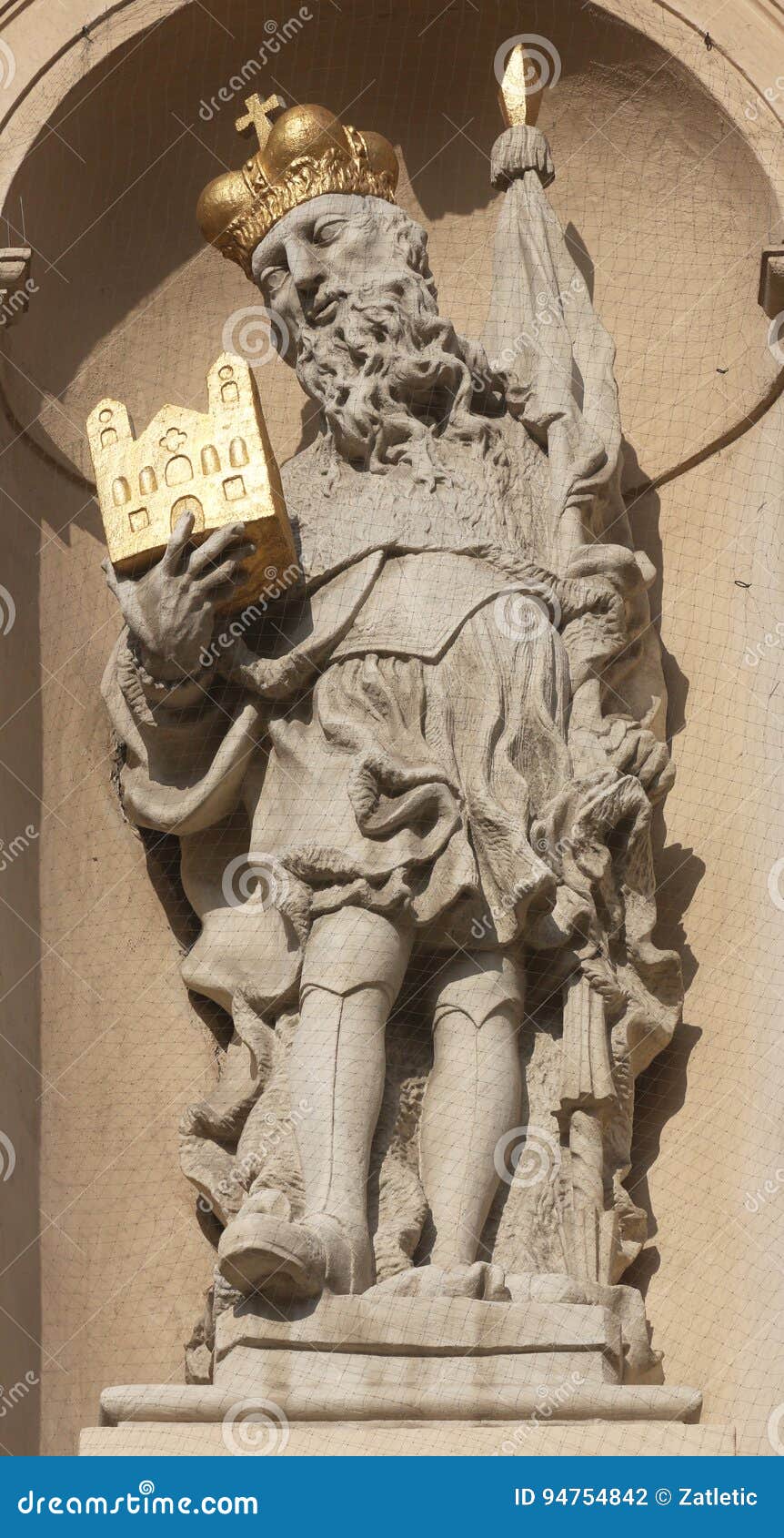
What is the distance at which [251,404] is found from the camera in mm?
5164

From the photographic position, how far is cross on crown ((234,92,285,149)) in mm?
5844

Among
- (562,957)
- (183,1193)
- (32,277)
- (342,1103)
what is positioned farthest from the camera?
(32,277)

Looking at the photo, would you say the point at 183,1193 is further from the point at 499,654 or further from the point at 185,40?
the point at 185,40

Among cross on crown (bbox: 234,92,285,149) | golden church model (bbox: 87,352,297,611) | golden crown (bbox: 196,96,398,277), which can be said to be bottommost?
golden church model (bbox: 87,352,297,611)

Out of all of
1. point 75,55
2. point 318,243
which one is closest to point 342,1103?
point 318,243

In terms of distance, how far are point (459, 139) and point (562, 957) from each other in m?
1.93

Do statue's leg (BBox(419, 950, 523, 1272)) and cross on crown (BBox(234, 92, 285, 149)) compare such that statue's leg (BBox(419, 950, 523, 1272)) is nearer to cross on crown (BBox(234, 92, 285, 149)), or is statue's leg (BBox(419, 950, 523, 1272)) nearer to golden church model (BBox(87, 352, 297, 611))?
golden church model (BBox(87, 352, 297, 611))

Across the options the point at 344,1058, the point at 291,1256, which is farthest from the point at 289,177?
the point at 291,1256

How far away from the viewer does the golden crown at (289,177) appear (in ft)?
18.5

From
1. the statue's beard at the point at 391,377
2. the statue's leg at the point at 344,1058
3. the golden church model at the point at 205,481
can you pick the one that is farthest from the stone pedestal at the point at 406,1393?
the statue's beard at the point at 391,377

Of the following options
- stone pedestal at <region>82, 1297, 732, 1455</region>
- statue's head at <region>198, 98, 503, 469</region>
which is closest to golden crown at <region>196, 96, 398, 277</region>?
statue's head at <region>198, 98, 503, 469</region>

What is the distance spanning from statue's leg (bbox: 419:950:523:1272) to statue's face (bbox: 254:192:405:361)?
1.26 metres

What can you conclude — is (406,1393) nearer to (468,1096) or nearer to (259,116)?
(468,1096)

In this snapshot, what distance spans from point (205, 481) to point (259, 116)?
3.52 feet
